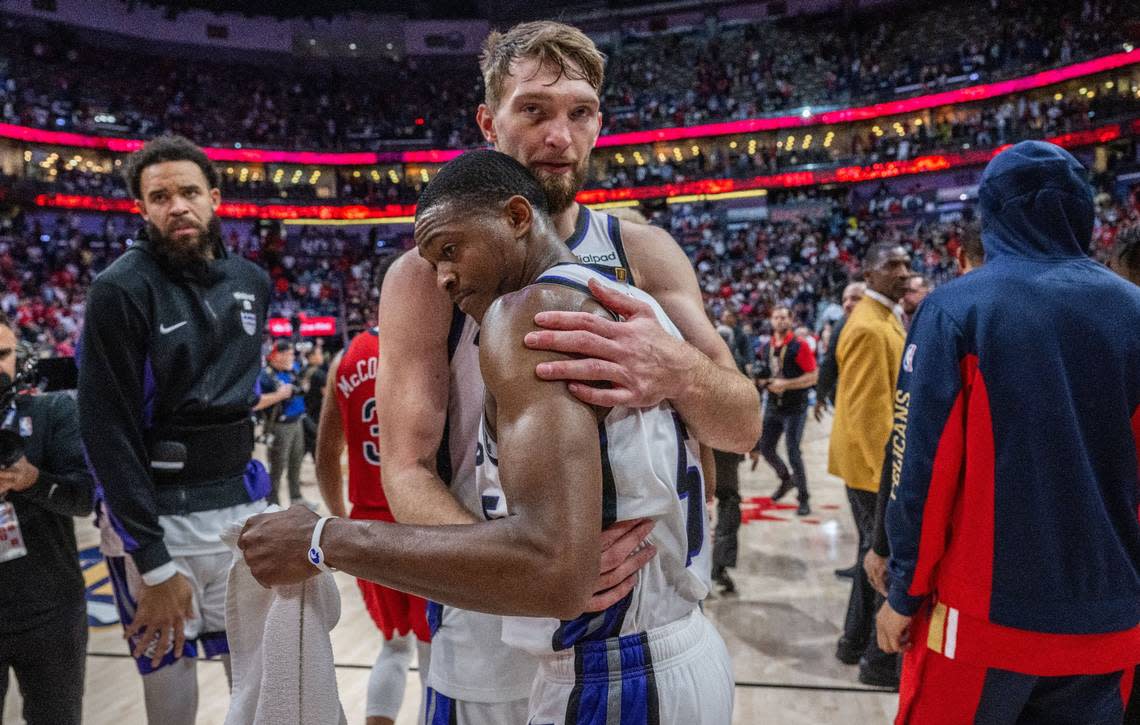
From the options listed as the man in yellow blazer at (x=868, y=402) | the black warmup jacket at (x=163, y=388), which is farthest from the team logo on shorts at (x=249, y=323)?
the man in yellow blazer at (x=868, y=402)

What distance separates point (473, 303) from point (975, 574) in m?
1.34

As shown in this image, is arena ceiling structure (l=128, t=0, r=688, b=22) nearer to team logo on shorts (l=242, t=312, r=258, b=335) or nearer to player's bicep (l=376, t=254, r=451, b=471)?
team logo on shorts (l=242, t=312, r=258, b=335)

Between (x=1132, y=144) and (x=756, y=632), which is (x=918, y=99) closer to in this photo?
(x=1132, y=144)

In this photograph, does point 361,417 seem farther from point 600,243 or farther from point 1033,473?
point 1033,473

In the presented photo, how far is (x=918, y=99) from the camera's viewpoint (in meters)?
27.0

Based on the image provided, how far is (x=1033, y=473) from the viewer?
5.55ft

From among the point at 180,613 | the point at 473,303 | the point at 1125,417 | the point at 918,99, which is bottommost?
the point at 180,613

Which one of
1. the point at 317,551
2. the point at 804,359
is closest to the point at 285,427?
the point at 804,359

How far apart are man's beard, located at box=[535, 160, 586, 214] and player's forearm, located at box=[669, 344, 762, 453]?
49 cm

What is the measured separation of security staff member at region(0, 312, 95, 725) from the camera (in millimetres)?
2266

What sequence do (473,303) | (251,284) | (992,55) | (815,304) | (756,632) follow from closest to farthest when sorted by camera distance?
(473,303)
(251,284)
(756,632)
(815,304)
(992,55)

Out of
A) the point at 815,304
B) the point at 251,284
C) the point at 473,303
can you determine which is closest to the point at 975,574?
the point at 473,303

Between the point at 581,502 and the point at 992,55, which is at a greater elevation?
the point at 992,55

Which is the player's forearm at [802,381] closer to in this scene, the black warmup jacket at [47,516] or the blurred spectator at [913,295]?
the blurred spectator at [913,295]
